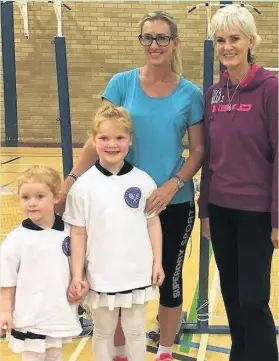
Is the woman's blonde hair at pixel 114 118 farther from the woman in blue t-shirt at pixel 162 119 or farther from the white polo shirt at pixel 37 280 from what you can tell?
the white polo shirt at pixel 37 280

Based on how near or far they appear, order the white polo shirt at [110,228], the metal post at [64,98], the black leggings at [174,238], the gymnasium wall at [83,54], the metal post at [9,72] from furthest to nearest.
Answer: the gymnasium wall at [83,54]
the metal post at [9,72]
the metal post at [64,98]
the black leggings at [174,238]
the white polo shirt at [110,228]

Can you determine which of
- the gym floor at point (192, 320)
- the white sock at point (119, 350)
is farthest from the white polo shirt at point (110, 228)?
the white sock at point (119, 350)

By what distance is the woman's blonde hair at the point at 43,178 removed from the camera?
1.83 meters

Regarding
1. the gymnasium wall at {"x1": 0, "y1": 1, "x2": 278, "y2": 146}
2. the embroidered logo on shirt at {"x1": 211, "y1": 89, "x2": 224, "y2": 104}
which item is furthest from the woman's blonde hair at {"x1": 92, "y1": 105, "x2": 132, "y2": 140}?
the gymnasium wall at {"x1": 0, "y1": 1, "x2": 278, "y2": 146}

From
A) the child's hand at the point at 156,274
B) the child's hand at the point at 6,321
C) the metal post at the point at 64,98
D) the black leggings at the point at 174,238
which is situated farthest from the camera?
the metal post at the point at 64,98

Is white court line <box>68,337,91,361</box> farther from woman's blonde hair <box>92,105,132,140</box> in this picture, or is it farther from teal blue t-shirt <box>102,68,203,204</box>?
woman's blonde hair <box>92,105,132,140</box>

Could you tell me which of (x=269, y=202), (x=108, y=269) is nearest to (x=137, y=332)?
(x=108, y=269)

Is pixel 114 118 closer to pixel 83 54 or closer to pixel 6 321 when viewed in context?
pixel 6 321

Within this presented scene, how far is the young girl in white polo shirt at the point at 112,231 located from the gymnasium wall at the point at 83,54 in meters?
6.95

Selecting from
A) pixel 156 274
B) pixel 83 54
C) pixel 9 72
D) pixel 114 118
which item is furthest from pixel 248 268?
pixel 83 54

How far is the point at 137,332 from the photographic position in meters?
2.01

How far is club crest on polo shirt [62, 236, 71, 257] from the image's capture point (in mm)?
1850

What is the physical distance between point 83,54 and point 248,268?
7.86 m

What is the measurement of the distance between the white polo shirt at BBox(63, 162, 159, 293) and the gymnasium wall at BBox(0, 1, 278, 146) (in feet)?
22.9
